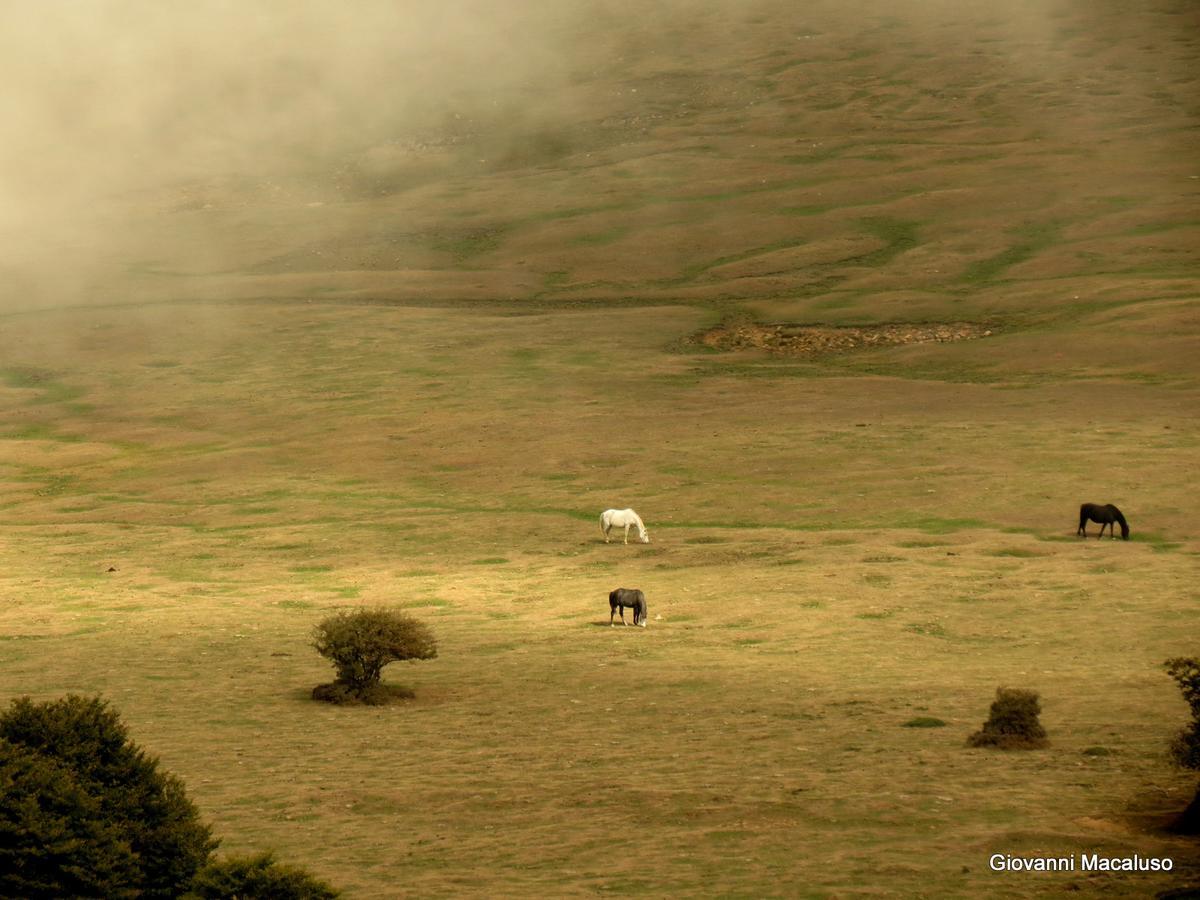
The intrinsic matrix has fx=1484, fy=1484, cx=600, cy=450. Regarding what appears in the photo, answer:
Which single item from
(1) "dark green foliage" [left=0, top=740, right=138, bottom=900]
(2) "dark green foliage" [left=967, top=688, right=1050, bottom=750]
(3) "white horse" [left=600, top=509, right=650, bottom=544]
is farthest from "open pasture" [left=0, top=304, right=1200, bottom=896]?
(1) "dark green foliage" [left=0, top=740, right=138, bottom=900]

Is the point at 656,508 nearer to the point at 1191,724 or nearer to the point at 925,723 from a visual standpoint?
the point at 925,723

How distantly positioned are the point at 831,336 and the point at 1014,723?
56560 mm

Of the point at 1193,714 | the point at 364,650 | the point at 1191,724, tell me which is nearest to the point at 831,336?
the point at 364,650

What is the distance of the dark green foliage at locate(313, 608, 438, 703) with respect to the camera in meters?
21.3

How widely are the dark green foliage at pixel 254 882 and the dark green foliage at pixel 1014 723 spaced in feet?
33.2

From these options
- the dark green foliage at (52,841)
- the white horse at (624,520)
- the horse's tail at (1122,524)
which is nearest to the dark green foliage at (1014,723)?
the dark green foliage at (52,841)

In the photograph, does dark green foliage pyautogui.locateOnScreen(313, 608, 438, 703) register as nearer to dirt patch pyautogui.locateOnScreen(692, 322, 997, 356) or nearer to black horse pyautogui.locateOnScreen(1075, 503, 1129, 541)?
black horse pyautogui.locateOnScreen(1075, 503, 1129, 541)

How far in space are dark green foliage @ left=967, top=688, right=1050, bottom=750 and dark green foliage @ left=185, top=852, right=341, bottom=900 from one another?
10.1 metres

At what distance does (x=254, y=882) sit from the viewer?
29.6 ft

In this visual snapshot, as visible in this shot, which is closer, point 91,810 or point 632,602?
point 91,810

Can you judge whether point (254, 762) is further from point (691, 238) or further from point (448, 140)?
point (448, 140)

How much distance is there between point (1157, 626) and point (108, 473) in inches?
1476

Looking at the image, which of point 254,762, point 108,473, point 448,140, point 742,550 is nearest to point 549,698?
point 254,762

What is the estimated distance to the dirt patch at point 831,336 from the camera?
7119 centimetres
